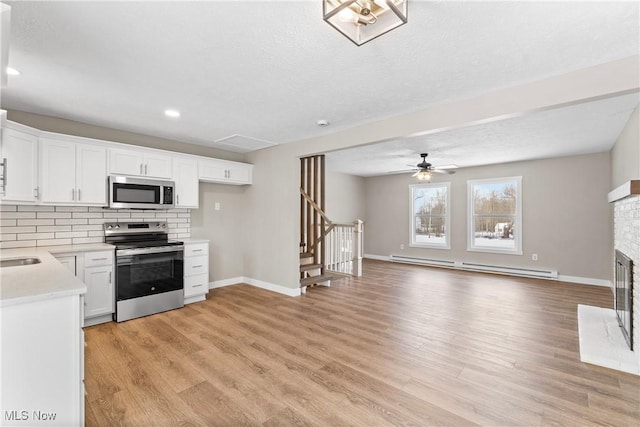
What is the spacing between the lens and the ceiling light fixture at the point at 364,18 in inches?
61.6

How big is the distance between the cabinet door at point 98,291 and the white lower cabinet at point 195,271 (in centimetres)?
94

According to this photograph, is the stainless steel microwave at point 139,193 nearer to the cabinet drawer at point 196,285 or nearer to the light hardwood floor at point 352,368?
the cabinet drawer at point 196,285

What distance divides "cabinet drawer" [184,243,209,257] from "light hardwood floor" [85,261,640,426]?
2.49 feet

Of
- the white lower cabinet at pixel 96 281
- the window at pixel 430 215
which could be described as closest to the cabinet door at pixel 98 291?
the white lower cabinet at pixel 96 281

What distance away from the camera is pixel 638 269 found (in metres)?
2.72

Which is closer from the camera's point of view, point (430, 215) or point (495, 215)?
point (495, 215)

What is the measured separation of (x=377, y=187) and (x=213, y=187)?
5.26 metres

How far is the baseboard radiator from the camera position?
6.13m

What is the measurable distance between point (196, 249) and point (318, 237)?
2335mm

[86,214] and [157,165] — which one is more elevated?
[157,165]

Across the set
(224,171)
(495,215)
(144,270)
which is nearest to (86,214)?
(144,270)

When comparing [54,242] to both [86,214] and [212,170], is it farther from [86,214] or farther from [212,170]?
[212,170]

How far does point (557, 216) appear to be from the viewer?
6.05 metres

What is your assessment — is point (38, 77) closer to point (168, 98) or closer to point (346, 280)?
point (168, 98)
